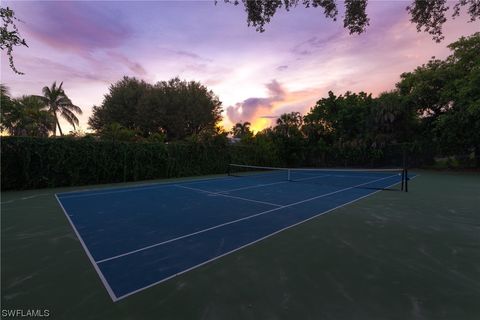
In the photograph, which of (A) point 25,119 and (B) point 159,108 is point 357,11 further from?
(A) point 25,119

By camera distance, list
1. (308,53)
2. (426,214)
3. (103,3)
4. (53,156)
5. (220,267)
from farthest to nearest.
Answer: (308,53) → (53,156) → (103,3) → (426,214) → (220,267)

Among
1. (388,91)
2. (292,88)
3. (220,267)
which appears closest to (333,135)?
(388,91)

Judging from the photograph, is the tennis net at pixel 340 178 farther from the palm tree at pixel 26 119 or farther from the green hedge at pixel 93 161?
the palm tree at pixel 26 119

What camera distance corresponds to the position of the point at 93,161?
14078 mm

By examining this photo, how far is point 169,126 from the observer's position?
96.7 ft

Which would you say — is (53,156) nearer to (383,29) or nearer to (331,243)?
(331,243)

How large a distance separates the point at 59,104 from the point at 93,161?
70.4 feet

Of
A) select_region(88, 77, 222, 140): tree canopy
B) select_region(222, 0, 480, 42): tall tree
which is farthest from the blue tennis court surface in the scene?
select_region(88, 77, 222, 140): tree canopy

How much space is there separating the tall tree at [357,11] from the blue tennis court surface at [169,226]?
15.9 feet

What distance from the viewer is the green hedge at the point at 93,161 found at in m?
11.7

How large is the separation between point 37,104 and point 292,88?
26.3m

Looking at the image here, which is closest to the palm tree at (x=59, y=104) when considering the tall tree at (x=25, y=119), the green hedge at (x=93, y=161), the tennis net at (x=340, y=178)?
the tall tree at (x=25, y=119)

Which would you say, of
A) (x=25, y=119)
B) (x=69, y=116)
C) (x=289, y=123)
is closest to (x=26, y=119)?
(x=25, y=119)

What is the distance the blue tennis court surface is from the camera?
3576 millimetres
